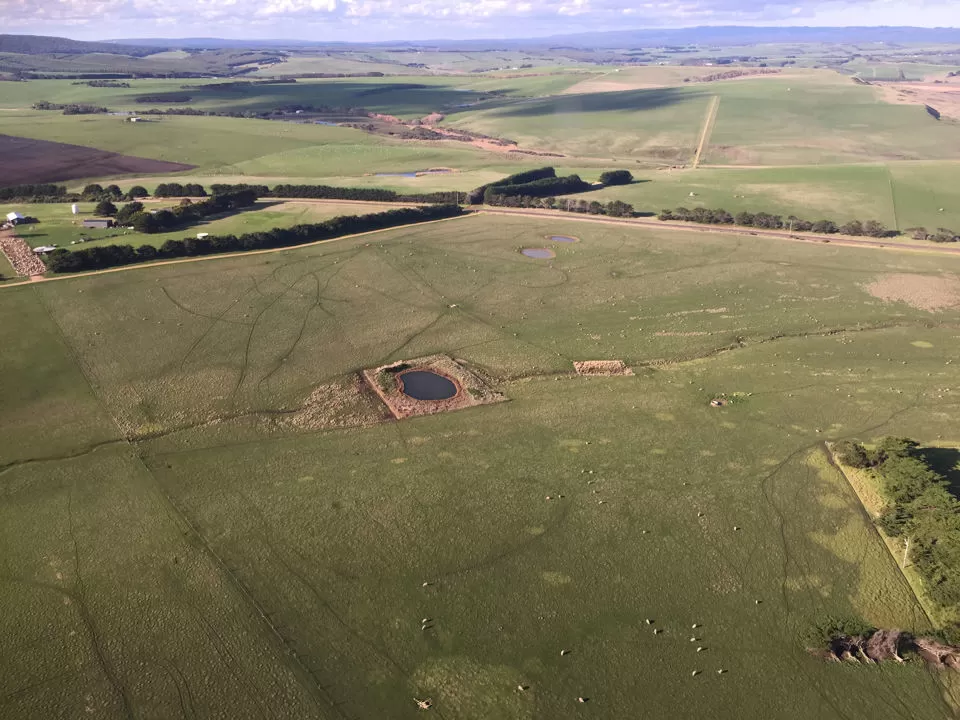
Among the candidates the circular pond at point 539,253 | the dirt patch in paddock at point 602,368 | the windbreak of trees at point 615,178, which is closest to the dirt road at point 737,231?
the circular pond at point 539,253

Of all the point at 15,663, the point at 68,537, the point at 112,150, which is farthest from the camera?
the point at 112,150

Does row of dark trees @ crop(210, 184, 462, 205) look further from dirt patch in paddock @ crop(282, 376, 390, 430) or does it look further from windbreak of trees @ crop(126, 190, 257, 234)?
dirt patch in paddock @ crop(282, 376, 390, 430)

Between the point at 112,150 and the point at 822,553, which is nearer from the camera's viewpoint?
the point at 822,553

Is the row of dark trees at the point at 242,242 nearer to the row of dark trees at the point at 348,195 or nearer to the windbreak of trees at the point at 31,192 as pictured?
the row of dark trees at the point at 348,195

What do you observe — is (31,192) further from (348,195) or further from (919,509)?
(919,509)

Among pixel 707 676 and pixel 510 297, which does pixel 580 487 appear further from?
pixel 510 297

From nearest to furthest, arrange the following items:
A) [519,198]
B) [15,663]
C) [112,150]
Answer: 1. [15,663]
2. [519,198]
3. [112,150]

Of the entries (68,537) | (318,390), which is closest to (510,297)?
(318,390)
